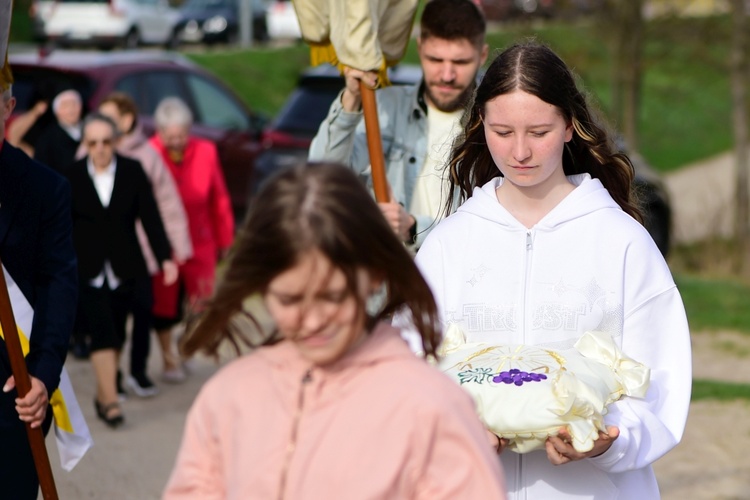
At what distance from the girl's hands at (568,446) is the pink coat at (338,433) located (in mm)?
697

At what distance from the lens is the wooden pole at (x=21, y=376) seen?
12.9ft

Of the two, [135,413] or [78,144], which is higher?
[78,144]

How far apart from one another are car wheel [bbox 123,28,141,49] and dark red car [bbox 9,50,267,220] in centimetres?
1634

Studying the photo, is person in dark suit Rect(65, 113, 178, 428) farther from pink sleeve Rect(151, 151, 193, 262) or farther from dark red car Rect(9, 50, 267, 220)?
dark red car Rect(9, 50, 267, 220)

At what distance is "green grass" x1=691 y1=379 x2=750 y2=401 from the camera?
9.05 metres

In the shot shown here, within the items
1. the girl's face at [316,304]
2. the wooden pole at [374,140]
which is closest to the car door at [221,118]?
the wooden pole at [374,140]

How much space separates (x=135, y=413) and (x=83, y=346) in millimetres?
1568

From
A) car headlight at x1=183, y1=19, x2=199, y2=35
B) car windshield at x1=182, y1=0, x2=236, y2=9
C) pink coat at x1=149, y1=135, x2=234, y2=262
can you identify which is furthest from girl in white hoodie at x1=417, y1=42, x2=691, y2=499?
car windshield at x1=182, y1=0, x2=236, y2=9

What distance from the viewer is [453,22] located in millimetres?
5141

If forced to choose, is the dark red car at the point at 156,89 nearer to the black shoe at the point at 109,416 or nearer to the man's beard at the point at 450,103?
the black shoe at the point at 109,416

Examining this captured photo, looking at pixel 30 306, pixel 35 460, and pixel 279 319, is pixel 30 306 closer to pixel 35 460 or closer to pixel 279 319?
pixel 35 460

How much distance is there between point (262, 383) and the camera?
2.57 meters

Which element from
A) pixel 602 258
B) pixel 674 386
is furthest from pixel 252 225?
pixel 674 386

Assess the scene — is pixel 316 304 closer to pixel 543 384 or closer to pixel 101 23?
pixel 543 384
